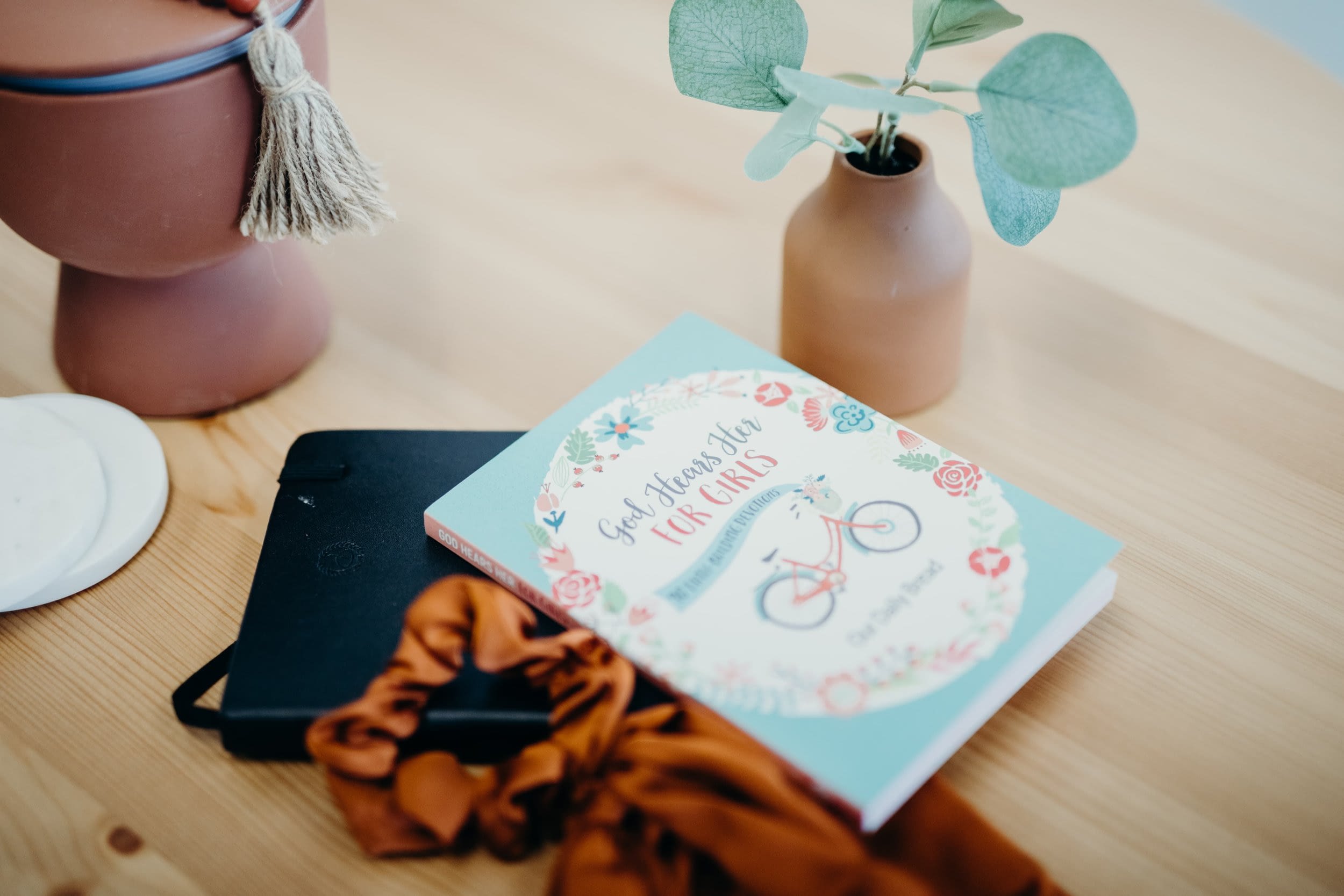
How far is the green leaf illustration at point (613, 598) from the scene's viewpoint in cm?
47

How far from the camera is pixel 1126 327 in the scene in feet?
2.19

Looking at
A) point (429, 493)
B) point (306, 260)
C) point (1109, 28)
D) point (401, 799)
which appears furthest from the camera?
point (1109, 28)

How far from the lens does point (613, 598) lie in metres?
0.47

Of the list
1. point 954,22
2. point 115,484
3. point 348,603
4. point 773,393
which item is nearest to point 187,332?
point 115,484

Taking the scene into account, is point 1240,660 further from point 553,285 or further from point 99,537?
point 99,537

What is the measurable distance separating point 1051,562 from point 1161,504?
133mm

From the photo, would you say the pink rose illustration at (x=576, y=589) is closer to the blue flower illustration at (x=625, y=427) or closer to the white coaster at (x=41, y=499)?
the blue flower illustration at (x=625, y=427)

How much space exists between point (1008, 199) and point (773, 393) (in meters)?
0.15

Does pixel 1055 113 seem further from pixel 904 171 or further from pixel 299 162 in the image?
pixel 299 162

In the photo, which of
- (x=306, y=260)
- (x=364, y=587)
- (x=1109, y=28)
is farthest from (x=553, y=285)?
Result: (x=1109, y=28)

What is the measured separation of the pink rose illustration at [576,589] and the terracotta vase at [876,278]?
196 millimetres

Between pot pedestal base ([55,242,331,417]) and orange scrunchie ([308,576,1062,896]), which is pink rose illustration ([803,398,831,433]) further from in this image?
pot pedestal base ([55,242,331,417])

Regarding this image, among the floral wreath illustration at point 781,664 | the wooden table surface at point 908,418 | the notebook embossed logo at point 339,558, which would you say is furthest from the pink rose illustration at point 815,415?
the notebook embossed logo at point 339,558

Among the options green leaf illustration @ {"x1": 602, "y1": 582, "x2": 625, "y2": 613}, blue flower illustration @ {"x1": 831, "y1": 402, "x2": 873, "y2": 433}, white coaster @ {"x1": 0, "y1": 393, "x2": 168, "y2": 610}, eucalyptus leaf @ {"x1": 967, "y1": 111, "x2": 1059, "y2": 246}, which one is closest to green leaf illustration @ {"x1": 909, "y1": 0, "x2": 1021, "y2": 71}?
eucalyptus leaf @ {"x1": 967, "y1": 111, "x2": 1059, "y2": 246}
